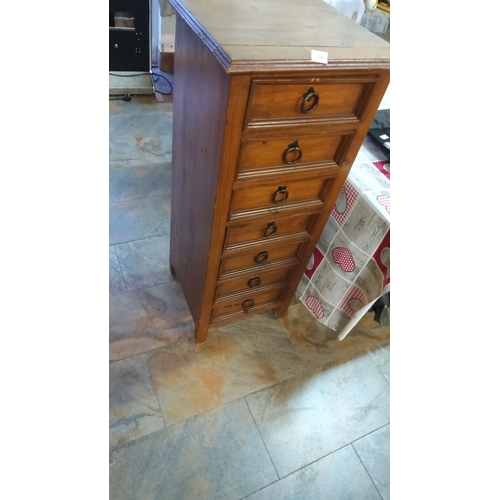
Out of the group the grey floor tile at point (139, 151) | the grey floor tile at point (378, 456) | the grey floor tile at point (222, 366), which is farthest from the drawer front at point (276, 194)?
the grey floor tile at point (139, 151)

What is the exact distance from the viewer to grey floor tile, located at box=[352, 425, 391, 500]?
115cm

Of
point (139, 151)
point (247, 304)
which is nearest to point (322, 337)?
point (247, 304)

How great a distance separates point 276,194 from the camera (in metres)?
0.92

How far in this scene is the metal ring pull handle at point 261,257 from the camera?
1.09 meters

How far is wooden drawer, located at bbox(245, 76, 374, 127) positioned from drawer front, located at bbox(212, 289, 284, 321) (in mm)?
659

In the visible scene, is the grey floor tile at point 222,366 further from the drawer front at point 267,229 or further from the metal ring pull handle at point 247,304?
the drawer front at point 267,229

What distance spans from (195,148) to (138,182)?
3.63ft

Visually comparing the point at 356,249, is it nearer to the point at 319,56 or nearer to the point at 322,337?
the point at 322,337

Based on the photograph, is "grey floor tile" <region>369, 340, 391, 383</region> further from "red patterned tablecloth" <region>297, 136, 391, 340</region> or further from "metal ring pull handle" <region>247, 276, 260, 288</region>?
"metal ring pull handle" <region>247, 276, 260, 288</region>

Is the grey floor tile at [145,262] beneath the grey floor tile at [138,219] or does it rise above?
beneath

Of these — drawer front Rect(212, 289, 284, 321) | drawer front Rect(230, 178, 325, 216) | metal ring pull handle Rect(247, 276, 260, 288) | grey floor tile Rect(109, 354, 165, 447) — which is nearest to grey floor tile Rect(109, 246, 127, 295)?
grey floor tile Rect(109, 354, 165, 447)

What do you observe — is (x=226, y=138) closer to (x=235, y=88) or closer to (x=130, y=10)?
(x=235, y=88)

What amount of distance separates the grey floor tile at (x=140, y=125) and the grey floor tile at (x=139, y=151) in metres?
0.04

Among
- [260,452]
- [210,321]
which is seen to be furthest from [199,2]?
[260,452]
